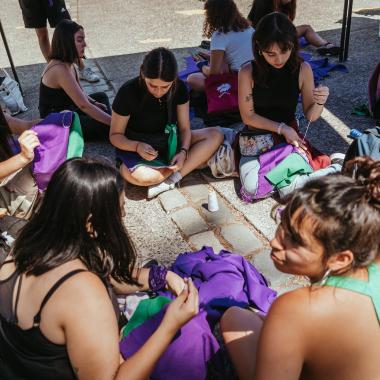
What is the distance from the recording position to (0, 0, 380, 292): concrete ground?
311cm

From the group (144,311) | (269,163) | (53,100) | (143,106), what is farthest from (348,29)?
(144,311)

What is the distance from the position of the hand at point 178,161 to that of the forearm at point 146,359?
6.21 ft

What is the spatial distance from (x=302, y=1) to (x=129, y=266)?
7.80 meters

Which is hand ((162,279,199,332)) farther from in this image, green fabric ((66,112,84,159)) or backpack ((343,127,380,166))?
green fabric ((66,112,84,159))

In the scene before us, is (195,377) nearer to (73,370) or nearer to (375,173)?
(73,370)

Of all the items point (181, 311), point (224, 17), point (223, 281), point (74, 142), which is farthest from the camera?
point (224, 17)

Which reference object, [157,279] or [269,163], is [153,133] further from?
[157,279]

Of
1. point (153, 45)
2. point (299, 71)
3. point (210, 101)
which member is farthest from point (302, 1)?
point (299, 71)

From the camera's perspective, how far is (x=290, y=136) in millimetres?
3404

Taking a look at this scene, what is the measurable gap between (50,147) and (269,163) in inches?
63.9

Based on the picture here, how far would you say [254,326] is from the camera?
2.06 metres

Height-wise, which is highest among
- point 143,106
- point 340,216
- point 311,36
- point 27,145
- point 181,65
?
point 340,216

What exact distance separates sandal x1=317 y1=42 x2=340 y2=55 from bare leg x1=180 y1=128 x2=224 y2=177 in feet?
9.47

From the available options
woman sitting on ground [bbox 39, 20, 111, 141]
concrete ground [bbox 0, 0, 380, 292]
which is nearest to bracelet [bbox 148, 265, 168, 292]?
concrete ground [bbox 0, 0, 380, 292]
